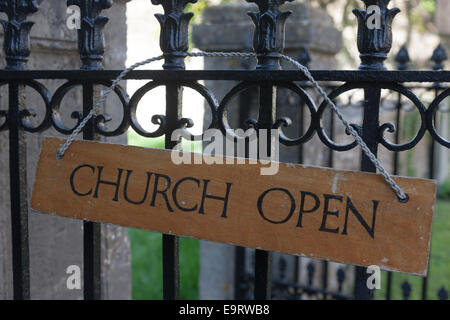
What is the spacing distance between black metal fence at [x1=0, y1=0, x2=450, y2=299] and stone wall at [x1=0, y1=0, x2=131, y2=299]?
11.7 inches

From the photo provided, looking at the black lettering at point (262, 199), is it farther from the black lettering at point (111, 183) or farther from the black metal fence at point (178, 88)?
the black lettering at point (111, 183)

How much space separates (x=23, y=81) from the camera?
4.59ft

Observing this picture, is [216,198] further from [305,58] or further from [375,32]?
[305,58]

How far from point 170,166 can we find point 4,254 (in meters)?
0.94

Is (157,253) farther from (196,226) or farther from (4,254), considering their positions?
(196,226)

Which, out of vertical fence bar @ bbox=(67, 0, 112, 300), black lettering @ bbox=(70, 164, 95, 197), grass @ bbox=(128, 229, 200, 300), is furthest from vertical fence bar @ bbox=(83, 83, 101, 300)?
grass @ bbox=(128, 229, 200, 300)

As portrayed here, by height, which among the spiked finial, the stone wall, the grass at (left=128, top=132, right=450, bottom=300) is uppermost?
the spiked finial

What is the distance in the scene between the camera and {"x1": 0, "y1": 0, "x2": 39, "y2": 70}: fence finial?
4.45 ft

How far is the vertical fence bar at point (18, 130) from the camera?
→ 53.9 inches

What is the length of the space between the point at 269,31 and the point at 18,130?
817 mm

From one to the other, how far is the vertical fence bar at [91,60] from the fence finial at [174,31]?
0.18 m

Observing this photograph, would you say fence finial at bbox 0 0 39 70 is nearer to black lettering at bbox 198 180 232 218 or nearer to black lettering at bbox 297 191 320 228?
black lettering at bbox 198 180 232 218

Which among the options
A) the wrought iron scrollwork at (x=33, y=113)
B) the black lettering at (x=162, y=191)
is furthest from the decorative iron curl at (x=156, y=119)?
the wrought iron scrollwork at (x=33, y=113)

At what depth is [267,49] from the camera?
1.13 meters
